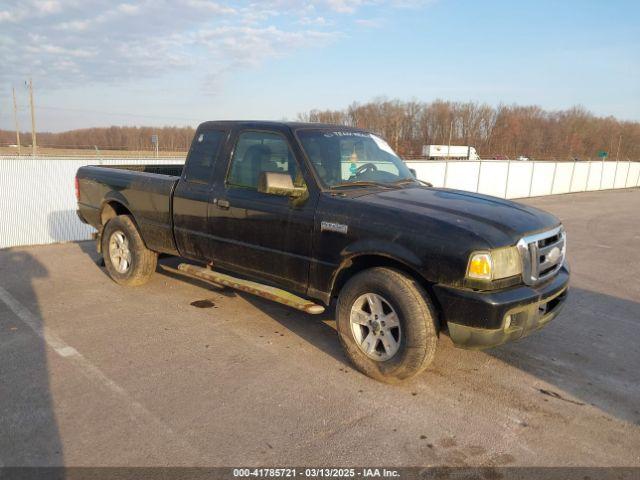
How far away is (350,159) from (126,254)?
328 centimetres

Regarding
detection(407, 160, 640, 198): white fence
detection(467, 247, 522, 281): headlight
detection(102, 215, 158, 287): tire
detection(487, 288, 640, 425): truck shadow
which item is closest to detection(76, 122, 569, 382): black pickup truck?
detection(467, 247, 522, 281): headlight

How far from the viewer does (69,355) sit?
13.6 ft

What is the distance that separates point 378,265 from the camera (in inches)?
156

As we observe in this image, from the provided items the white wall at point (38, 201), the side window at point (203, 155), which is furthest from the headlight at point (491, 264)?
the white wall at point (38, 201)

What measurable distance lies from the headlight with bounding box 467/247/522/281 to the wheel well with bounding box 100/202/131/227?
465 centimetres

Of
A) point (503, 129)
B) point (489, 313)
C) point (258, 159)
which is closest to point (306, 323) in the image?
point (258, 159)

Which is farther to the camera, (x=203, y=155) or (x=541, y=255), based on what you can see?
(x=203, y=155)

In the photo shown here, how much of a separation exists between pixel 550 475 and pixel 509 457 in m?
0.24

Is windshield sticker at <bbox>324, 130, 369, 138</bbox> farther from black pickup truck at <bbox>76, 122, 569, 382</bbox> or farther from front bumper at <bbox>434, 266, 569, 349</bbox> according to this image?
front bumper at <bbox>434, 266, 569, 349</bbox>

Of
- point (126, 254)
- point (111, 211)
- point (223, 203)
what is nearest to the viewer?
point (223, 203)

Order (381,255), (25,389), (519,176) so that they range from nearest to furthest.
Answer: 1. (25,389)
2. (381,255)
3. (519,176)

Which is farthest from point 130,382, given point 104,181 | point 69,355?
point 104,181

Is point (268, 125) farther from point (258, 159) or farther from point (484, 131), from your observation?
point (484, 131)

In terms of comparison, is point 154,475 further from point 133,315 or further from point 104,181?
point 104,181
